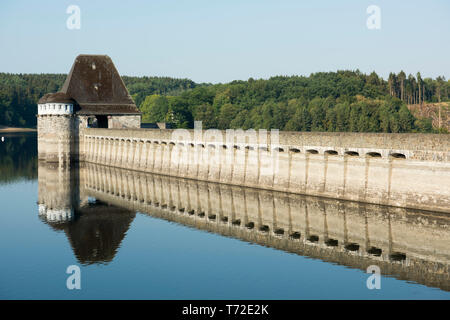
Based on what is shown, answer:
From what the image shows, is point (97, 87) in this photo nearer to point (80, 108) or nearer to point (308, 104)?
point (80, 108)

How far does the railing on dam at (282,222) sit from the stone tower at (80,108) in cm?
2319

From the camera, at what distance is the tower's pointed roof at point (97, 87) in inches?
3319

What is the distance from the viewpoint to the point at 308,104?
14850 cm

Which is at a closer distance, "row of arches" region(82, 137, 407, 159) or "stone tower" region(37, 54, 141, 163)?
"row of arches" region(82, 137, 407, 159)

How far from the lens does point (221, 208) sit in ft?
143

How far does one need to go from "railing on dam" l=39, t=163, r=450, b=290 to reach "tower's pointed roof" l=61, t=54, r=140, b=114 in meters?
28.5

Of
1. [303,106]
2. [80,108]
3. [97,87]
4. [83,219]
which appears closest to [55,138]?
[80,108]

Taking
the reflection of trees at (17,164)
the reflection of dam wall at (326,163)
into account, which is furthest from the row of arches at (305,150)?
the reflection of trees at (17,164)

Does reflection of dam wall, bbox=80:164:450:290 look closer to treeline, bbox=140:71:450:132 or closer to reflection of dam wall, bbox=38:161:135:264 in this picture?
reflection of dam wall, bbox=38:161:135:264

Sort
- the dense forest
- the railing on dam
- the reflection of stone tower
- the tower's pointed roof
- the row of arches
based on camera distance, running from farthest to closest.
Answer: the dense forest
the tower's pointed roof
the reflection of stone tower
the row of arches
the railing on dam

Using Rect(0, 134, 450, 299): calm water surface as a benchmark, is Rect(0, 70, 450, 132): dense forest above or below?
above

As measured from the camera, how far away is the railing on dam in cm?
3003

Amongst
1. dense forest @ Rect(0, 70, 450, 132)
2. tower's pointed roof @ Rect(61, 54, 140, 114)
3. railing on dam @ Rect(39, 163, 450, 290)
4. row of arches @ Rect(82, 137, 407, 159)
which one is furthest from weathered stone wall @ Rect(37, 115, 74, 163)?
dense forest @ Rect(0, 70, 450, 132)
